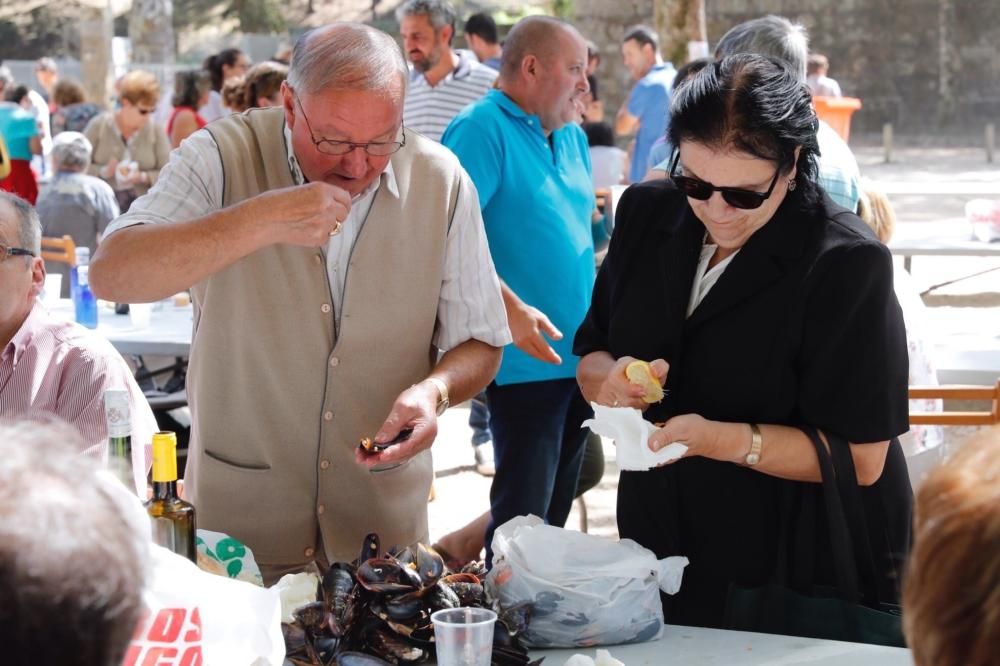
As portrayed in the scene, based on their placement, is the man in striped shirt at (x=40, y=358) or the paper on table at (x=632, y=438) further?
the man in striped shirt at (x=40, y=358)

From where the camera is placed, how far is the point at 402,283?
2.76m

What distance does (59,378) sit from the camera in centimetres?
293

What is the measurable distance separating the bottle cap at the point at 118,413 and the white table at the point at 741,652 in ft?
2.69

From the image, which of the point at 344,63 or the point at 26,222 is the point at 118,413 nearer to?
the point at 344,63

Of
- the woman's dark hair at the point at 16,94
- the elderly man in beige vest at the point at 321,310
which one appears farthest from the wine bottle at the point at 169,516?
the woman's dark hair at the point at 16,94

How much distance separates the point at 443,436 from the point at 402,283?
16.6ft

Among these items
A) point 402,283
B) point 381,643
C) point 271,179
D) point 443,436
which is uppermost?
point 271,179

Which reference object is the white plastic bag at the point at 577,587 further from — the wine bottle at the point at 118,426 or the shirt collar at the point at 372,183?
the shirt collar at the point at 372,183

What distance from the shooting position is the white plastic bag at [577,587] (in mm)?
→ 2256

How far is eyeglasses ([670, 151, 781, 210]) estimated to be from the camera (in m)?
2.52

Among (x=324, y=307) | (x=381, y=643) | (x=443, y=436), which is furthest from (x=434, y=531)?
(x=381, y=643)

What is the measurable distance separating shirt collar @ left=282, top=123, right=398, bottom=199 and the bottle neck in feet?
2.61

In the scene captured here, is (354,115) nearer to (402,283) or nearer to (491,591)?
(402,283)

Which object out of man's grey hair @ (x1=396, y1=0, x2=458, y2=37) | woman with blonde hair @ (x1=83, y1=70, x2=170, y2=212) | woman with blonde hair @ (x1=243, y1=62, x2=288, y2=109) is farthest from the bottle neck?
woman with blonde hair @ (x1=83, y1=70, x2=170, y2=212)
